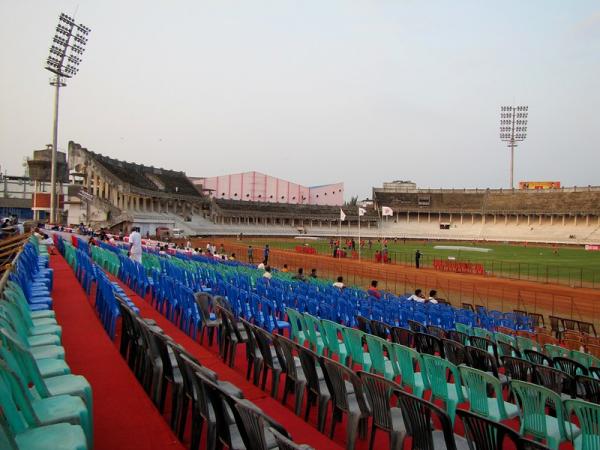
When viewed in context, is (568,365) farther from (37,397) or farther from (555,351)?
(37,397)

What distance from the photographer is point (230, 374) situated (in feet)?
20.6

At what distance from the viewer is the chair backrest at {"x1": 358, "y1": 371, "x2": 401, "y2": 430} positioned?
12.9ft

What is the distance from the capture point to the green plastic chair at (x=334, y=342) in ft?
21.5

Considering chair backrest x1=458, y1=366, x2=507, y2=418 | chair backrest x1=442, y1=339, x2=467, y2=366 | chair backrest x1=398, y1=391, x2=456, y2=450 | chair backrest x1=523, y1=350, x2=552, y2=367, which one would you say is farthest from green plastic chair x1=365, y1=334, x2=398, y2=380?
chair backrest x1=523, y1=350, x2=552, y2=367

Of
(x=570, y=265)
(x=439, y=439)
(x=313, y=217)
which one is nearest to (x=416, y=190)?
(x=313, y=217)

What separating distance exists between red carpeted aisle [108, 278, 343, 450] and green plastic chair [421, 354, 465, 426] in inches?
54.4

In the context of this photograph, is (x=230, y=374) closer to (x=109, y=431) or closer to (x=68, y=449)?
(x=109, y=431)

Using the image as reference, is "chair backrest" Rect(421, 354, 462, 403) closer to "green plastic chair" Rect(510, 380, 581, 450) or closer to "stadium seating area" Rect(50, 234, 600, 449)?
"stadium seating area" Rect(50, 234, 600, 449)

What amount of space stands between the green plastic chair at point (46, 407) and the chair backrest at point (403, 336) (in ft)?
17.6

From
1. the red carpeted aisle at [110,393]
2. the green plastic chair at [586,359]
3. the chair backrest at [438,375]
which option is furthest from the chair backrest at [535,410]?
the green plastic chair at [586,359]

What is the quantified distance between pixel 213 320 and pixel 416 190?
335 feet

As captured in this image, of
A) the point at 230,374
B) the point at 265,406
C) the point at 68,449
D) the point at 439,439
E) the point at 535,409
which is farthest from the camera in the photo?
the point at 230,374

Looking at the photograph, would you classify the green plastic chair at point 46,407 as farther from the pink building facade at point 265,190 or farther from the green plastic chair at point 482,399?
the pink building facade at point 265,190

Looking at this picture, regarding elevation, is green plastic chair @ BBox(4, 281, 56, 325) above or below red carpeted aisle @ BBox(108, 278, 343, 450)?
above
